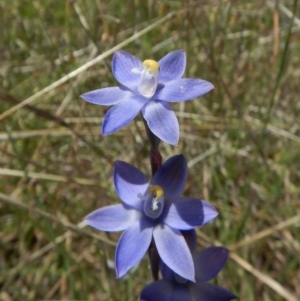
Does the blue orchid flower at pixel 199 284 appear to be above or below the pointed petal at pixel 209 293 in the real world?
above

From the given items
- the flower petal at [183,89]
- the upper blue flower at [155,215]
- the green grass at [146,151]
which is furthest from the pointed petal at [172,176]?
the green grass at [146,151]

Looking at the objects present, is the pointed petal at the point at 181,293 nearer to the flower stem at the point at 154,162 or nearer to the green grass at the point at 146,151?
the flower stem at the point at 154,162

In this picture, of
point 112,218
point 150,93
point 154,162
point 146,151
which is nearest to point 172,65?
point 150,93

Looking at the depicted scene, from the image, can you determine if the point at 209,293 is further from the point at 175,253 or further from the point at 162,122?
the point at 162,122

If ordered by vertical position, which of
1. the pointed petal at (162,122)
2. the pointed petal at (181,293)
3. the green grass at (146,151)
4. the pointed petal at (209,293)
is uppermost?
the pointed petal at (162,122)

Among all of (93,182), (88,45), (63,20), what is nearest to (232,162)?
(93,182)

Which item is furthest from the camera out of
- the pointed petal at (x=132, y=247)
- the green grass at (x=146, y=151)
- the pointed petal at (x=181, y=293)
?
the green grass at (x=146, y=151)

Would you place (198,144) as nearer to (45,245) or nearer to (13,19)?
(45,245)

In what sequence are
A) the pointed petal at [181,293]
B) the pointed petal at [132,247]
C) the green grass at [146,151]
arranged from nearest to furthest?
the pointed petal at [132,247]
the pointed petal at [181,293]
the green grass at [146,151]
